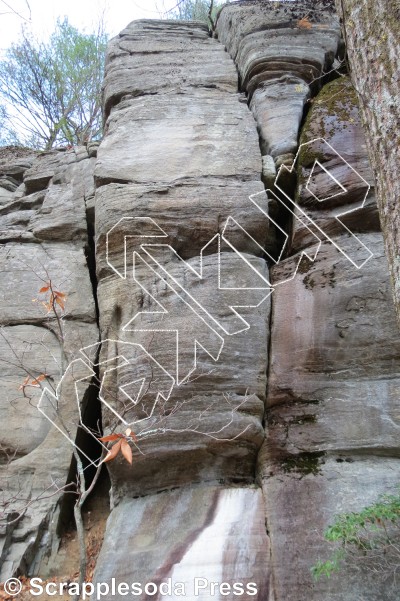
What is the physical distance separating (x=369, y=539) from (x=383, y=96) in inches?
92.8

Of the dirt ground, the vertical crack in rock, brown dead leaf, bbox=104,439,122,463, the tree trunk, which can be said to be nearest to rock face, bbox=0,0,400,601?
the vertical crack in rock

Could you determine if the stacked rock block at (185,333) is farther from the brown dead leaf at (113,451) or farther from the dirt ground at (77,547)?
the brown dead leaf at (113,451)

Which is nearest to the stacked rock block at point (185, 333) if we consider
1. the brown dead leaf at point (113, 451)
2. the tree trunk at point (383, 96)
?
the brown dead leaf at point (113, 451)

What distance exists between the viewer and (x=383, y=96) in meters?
2.67

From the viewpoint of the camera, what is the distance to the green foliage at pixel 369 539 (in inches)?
125

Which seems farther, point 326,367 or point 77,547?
point 77,547

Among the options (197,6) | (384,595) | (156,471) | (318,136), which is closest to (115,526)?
(156,471)

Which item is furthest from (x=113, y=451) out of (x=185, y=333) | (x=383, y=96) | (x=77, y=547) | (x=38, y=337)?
(x=38, y=337)

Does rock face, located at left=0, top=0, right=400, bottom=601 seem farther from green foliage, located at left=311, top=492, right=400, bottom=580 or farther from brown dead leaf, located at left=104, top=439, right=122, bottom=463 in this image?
brown dead leaf, located at left=104, top=439, right=122, bottom=463

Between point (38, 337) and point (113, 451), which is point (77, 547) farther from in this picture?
point (38, 337)

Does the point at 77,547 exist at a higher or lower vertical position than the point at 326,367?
lower

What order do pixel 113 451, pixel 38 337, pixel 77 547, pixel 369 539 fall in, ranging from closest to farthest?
pixel 113 451 → pixel 369 539 → pixel 77 547 → pixel 38 337

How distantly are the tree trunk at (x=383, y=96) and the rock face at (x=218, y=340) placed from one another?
5.86 feet

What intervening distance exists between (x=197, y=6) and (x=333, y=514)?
11585mm
